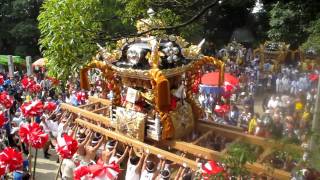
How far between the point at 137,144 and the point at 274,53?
1642 cm

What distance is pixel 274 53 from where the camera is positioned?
72.1ft

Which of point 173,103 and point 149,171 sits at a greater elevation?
point 173,103

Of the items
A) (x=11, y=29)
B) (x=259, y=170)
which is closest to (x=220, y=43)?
(x=11, y=29)

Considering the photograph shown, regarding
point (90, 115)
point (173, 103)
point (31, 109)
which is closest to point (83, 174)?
point (173, 103)

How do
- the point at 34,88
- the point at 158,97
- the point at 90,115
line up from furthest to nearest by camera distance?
the point at 34,88
the point at 90,115
the point at 158,97

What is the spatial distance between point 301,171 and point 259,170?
1.16m

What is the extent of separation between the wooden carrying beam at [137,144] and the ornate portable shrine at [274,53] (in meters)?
14.2

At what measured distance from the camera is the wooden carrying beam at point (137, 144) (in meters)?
6.56

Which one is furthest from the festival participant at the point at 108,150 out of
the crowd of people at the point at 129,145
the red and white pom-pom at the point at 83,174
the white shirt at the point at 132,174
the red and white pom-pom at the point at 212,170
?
the red and white pom-pom at the point at 212,170

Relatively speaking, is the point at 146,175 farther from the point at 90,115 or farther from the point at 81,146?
the point at 90,115

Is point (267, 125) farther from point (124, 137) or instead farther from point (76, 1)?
point (76, 1)

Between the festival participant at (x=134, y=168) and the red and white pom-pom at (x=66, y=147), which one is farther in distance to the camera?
the festival participant at (x=134, y=168)

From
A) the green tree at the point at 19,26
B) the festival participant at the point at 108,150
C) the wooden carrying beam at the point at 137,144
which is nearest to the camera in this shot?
→ the wooden carrying beam at the point at 137,144

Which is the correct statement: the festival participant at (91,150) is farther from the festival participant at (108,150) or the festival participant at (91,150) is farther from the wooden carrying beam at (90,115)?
the wooden carrying beam at (90,115)
